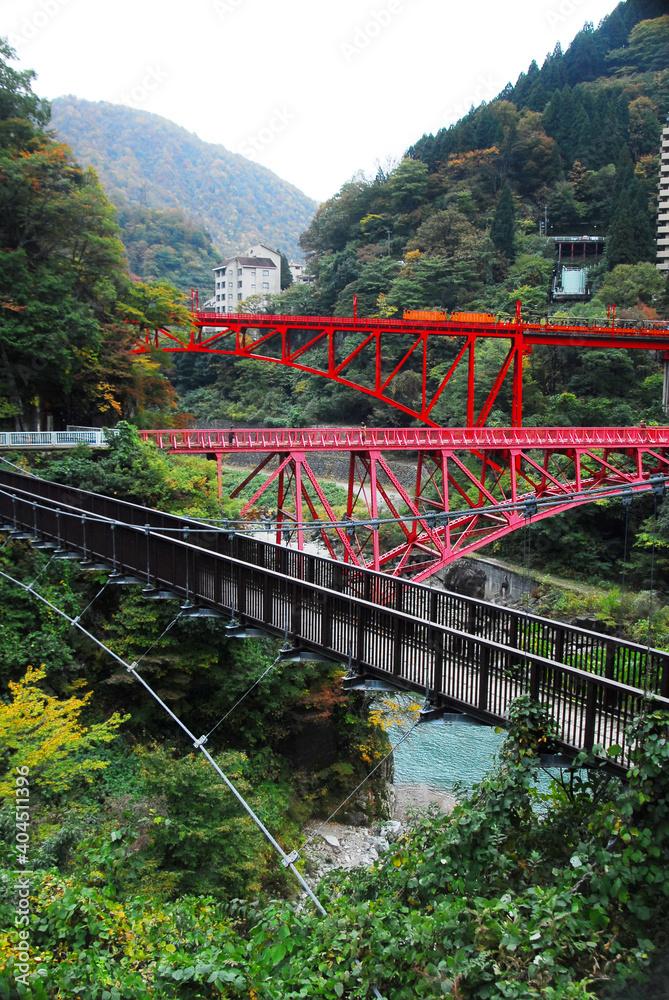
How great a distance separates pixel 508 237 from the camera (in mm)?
39219

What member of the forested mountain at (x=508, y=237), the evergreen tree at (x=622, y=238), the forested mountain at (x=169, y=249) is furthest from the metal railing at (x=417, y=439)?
the forested mountain at (x=169, y=249)

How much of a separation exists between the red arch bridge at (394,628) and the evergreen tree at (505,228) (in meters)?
34.6

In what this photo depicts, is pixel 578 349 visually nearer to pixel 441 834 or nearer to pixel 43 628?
pixel 43 628

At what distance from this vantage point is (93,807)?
29.2 feet

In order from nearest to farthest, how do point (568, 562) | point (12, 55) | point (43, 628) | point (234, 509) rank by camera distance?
point (43, 628) < point (234, 509) < point (12, 55) < point (568, 562)

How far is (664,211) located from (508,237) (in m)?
8.43

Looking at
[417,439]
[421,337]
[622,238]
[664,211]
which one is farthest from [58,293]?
[664,211]

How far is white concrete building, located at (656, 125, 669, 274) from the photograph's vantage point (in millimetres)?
32688

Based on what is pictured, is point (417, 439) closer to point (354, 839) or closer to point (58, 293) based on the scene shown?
point (354, 839)

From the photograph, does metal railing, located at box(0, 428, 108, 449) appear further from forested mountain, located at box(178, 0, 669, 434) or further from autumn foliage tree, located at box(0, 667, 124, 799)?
forested mountain, located at box(178, 0, 669, 434)

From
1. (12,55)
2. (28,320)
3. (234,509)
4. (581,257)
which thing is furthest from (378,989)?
(581,257)

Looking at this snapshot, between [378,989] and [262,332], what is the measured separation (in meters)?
44.1

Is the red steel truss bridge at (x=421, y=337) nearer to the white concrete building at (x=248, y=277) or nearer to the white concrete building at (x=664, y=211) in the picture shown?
the white concrete building at (x=664, y=211)

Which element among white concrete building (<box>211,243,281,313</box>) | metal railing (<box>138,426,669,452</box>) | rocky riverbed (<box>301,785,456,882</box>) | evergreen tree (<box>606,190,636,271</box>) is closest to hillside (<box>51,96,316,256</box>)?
white concrete building (<box>211,243,281,313</box>)
